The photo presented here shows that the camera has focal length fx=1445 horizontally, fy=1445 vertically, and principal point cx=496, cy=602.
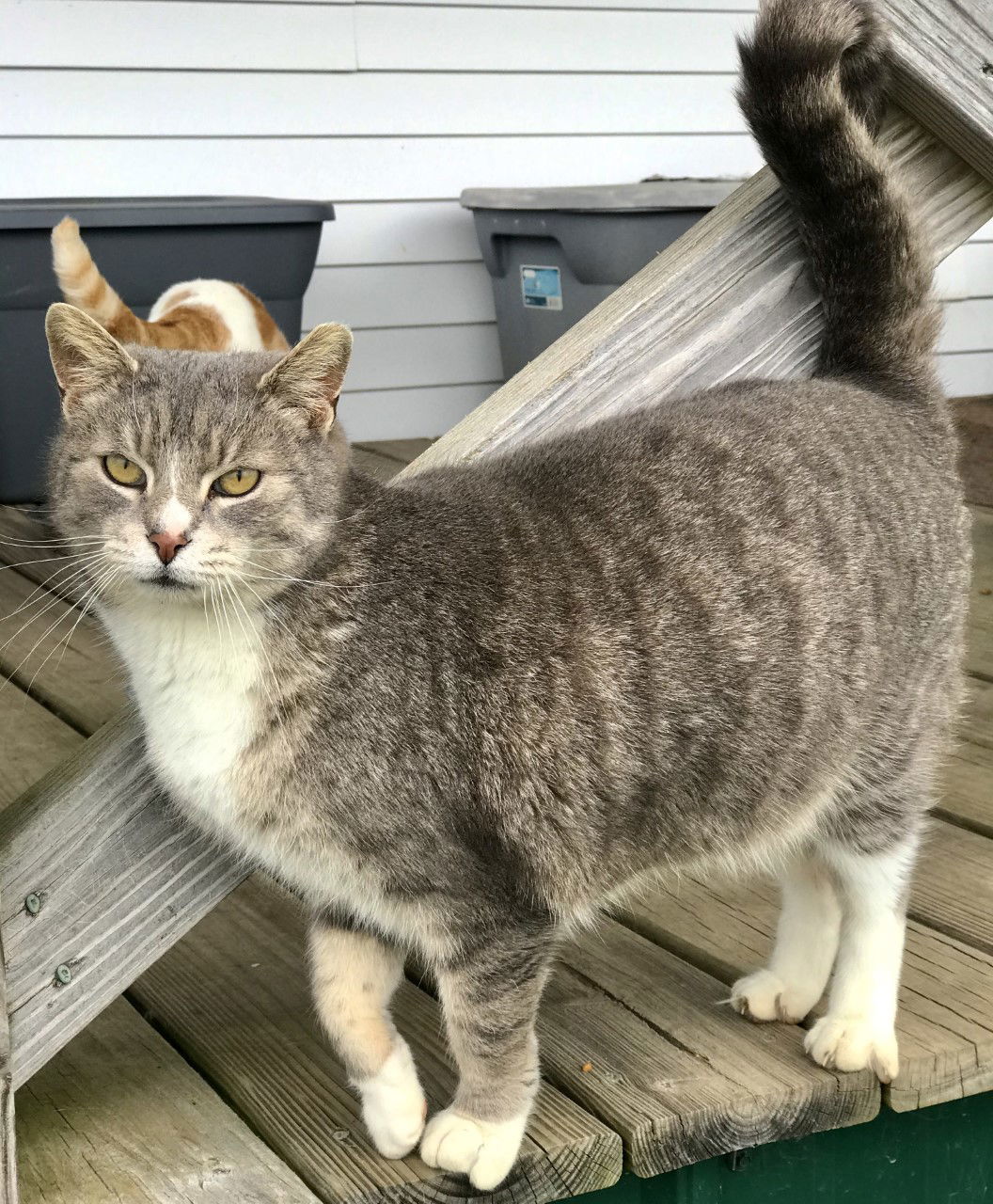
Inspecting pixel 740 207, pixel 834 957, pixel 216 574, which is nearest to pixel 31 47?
pixel 740 207

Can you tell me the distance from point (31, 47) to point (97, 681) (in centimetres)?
226

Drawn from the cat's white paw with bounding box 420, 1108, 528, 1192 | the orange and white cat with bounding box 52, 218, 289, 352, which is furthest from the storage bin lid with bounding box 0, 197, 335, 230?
the cat's white paw with bounding box 420, 1108, 528, 1192

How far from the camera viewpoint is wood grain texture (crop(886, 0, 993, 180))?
1901 millimetres

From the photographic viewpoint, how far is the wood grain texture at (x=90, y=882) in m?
1.76

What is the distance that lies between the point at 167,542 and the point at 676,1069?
3.01ft

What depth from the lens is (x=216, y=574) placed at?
1544 mm

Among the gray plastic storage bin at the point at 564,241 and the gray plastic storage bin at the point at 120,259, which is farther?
the gray plastic storage bin at the point at 564,241

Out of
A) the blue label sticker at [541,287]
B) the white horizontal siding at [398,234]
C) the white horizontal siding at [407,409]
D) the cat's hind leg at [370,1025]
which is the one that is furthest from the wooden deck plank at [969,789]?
the white horizontal siding at [398,234]

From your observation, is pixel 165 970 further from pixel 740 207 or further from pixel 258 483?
pixel 740 207

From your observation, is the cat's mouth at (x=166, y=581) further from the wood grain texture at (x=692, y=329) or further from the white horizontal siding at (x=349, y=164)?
the white horizontal siding at (x=349, y=164)

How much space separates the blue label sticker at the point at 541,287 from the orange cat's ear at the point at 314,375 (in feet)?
10.4

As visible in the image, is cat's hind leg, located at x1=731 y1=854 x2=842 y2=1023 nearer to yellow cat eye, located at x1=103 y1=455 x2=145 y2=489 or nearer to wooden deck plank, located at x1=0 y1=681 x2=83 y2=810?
yellow cat eye, located at x1=103 y1=455 x2=145 y2=489

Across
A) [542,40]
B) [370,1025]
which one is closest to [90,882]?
[370,1025]

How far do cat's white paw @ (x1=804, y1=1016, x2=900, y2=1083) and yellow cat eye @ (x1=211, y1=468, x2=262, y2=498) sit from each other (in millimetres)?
991
